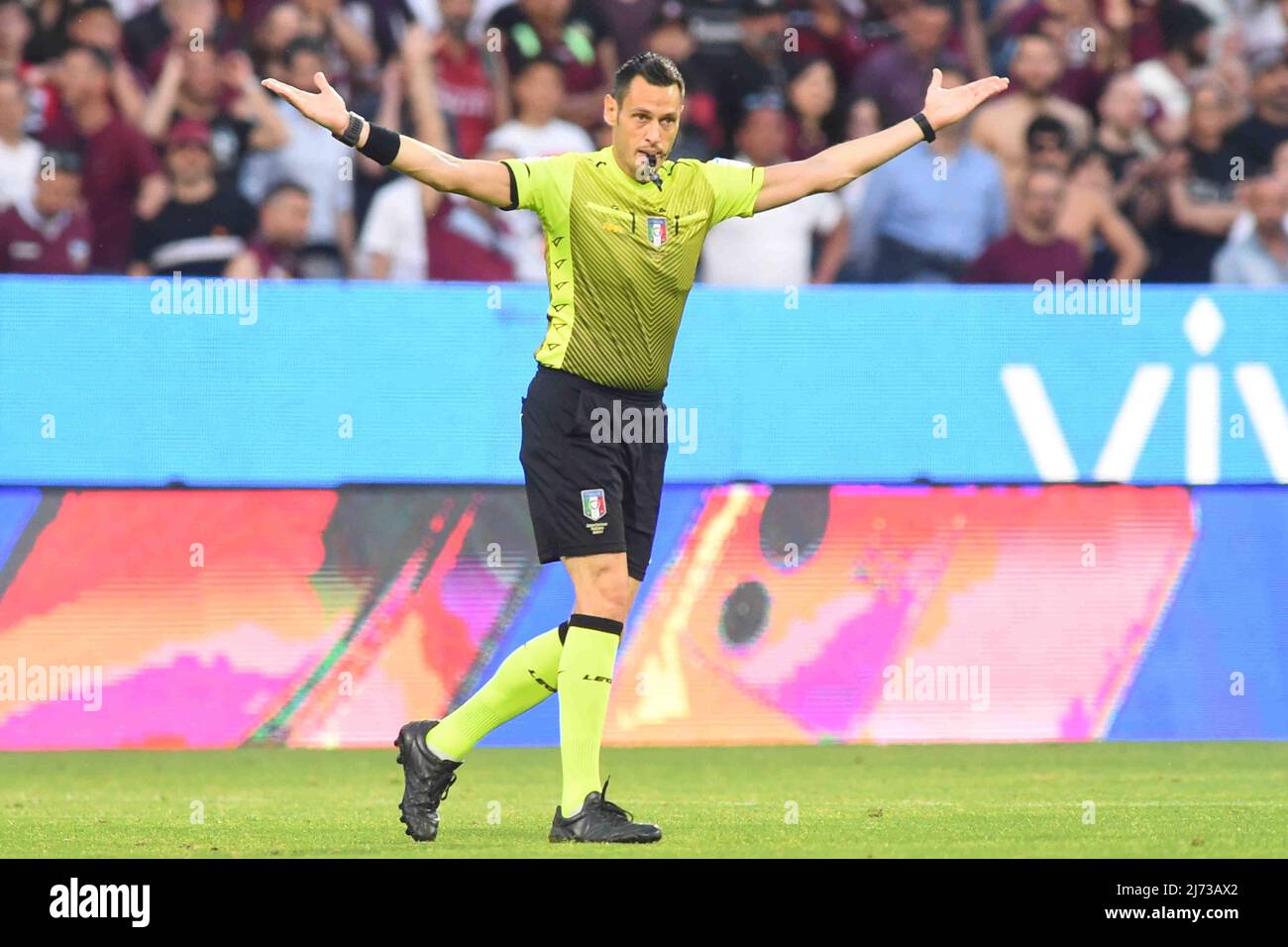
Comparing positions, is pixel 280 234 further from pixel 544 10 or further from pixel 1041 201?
pixel 1041 201

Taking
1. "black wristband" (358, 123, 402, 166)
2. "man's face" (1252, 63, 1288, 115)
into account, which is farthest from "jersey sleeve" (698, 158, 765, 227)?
"man's face" (1252, 63, 1288, 115)

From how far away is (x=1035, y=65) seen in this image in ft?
43.8

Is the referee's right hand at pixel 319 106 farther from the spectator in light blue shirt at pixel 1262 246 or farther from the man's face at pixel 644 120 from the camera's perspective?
the spectator in light blue shirt at pixel 1262 246

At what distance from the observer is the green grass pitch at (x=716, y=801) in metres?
6.85

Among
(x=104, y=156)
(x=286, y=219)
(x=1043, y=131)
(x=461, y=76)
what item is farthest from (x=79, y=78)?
(x=1043, y=131)

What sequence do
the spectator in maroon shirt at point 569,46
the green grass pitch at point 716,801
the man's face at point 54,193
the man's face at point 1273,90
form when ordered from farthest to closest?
the man's face at point 1273,90
the spectator in maroon shirt at point 569,46
the man's face at point 54,193
the green grass pitch at point 716,801

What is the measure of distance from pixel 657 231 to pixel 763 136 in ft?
19.5

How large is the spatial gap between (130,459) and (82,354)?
1.78 ft

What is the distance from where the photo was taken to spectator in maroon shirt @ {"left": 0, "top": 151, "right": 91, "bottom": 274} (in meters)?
11.8

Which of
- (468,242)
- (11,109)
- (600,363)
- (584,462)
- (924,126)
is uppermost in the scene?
(11,109)

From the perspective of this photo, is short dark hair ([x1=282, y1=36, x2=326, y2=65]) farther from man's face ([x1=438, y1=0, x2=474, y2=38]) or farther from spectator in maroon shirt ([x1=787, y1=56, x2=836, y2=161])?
spectator in maroon shirt ([x1=787, y1=56, x2=836, y2=161])

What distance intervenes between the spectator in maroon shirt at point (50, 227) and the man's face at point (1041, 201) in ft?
17.1

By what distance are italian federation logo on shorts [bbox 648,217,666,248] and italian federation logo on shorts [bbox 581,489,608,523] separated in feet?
2.66

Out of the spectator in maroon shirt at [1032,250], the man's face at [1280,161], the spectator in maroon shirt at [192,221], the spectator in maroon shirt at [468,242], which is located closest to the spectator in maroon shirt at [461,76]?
the spectator in maroon shirt at [468,242]
